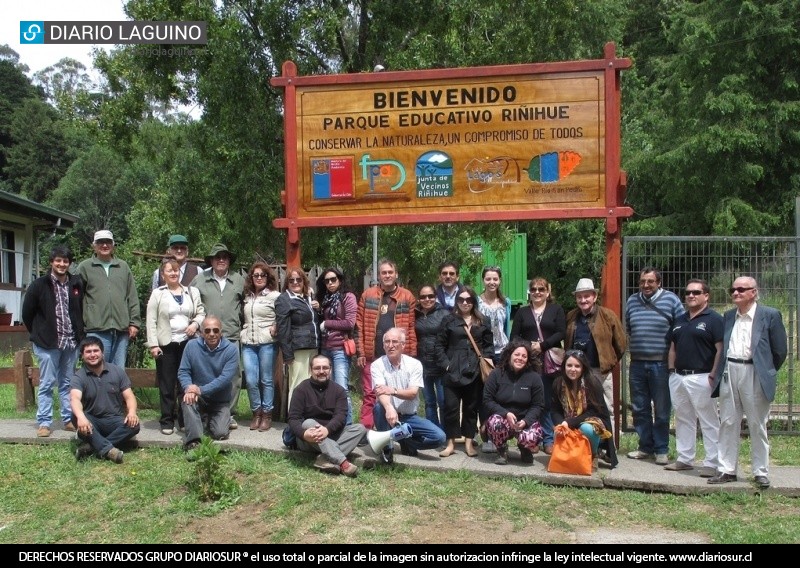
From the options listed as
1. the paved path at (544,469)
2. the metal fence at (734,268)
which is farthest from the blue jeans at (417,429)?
the metal fence at (734,268)

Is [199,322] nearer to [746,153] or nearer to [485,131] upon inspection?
[485,131]

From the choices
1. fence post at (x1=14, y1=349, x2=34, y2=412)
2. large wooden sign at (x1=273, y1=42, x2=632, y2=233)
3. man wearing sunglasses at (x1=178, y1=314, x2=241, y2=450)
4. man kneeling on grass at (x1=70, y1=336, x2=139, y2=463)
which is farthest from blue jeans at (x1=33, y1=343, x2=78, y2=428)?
large wooden sign at (x1=273, y1=42, x2=632, y2=233)

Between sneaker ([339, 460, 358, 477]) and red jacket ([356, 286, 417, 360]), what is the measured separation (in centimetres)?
124

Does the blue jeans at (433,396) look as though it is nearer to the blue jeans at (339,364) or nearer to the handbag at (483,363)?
the handbag at (483,363)

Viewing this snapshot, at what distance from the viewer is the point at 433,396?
310 inches

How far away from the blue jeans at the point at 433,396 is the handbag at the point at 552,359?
99cm

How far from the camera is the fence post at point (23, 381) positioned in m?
9.84

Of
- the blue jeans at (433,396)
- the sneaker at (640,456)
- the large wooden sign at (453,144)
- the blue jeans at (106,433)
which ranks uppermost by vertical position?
the large wooden sign at (453,144)

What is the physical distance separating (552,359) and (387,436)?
5.62 ft

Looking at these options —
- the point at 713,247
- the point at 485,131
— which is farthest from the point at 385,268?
the point at 713,247

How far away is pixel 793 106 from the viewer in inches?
981

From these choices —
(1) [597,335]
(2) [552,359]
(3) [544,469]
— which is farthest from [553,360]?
(3) [544,469]
